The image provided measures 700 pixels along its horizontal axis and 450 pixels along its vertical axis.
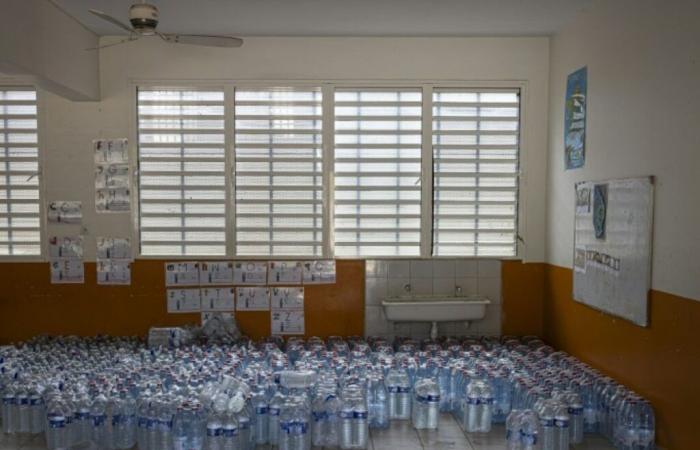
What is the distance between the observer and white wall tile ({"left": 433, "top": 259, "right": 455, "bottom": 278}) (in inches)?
223

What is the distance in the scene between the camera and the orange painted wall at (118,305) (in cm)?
562

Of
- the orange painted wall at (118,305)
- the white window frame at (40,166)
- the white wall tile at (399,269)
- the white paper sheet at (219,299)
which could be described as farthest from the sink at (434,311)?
the white window frame at (40,166)

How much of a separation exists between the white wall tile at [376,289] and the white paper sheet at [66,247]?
2.68 metres

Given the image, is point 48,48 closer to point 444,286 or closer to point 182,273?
point 182,273

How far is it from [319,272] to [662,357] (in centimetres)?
298

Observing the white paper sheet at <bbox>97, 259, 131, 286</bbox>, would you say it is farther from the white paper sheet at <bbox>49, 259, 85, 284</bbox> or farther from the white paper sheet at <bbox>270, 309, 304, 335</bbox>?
the white paper sheet at <bbox>270, 309, 304, 335</bbox>

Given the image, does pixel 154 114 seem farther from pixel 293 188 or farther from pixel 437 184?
pixel 437 184

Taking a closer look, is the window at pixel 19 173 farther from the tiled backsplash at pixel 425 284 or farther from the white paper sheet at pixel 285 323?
the tiled backsplash at pixel 425 284

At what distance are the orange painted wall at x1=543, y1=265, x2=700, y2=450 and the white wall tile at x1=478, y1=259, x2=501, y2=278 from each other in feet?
3.46

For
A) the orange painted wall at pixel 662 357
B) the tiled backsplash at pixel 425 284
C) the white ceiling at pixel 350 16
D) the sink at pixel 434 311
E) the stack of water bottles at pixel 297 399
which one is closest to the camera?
the orange painted wall at pixel 662 357

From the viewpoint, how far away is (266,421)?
3582mm

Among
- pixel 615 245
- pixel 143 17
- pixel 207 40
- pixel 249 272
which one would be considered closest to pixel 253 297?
pixel 249 272

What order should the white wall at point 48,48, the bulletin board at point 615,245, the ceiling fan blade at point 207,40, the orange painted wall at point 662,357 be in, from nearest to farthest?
the orange painted wall at point 662,357 < the bulletin board at point 615,245 < the white wall at point 48,48 < the ceiling fan blade at point 207,40

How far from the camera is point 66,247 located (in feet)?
18.5
